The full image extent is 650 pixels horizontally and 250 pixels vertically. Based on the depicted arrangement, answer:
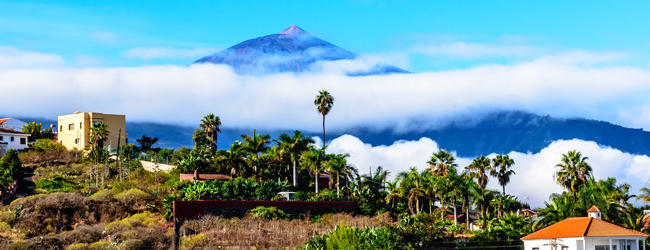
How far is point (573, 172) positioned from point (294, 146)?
87.0 feet

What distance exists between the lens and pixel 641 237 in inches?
2007

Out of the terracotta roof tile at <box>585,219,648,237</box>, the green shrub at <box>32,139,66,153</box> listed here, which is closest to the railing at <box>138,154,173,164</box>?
the green shrub at <box>32,139,66,153</box>

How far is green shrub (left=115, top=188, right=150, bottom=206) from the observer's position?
204 feet

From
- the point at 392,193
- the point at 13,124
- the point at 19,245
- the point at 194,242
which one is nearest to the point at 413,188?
the point at 392,193

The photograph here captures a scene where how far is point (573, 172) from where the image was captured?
65.2 meters

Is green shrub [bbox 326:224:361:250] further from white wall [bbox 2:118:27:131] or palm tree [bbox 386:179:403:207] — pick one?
white wall [bbox 2:118:27:131]

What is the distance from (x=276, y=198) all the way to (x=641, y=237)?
96.7 ft

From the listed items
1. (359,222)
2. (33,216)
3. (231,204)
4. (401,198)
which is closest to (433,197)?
(401,198)

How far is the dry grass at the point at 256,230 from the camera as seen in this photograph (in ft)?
178

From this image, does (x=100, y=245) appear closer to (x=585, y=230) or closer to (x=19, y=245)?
(x=19, y=245)

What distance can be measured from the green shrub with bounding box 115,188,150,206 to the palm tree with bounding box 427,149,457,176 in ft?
107

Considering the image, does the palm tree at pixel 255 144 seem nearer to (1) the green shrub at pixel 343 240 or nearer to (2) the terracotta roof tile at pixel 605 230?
(1) the green shrub at pixel 343 240

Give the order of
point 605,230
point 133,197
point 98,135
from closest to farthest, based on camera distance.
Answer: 1. point 605,230
2. point 133,197
3. point 98,135

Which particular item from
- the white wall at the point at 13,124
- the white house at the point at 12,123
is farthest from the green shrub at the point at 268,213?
the white wall at the point at 13,124
